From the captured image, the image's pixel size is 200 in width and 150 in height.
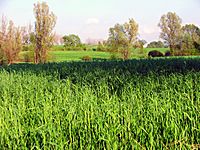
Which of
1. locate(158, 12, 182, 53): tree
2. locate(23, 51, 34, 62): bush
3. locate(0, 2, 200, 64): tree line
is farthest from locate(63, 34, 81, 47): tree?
locate(23, 51, 34, 62): bush

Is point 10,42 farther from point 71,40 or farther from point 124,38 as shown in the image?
point 71,40

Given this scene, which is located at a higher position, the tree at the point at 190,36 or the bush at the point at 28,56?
the tree at the point at 190,36

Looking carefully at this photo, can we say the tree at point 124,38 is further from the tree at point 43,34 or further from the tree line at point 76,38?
the tree at point 43,34

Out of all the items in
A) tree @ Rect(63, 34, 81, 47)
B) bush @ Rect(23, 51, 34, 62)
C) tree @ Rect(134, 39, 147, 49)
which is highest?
tree @ Rect(63, 34, 81, 47)

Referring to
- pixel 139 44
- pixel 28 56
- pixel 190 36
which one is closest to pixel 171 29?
pixel 190 36

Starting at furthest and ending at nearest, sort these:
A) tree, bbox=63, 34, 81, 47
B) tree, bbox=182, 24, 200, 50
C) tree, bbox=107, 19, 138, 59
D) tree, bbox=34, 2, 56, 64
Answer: tree, bbox=63, 34, 81, 47, tree, bbox=182, 24, 200, 50, tree, bbox=107, 19, 138, 59, tree, bbox=34, 2, 56, 64

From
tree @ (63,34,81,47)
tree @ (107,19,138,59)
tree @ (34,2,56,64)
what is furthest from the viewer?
tree @ (63,34,81,47)

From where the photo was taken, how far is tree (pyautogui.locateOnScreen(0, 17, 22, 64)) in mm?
31172

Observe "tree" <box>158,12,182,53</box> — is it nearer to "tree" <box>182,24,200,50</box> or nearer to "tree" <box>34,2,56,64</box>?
"tree" <box>182,24,200,50</box>

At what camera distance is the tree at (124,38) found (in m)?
40.5

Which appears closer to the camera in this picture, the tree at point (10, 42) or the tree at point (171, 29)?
the tree at point (10, 42)

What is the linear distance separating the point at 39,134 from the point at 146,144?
1.08 meters

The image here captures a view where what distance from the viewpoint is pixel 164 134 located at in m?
3.02

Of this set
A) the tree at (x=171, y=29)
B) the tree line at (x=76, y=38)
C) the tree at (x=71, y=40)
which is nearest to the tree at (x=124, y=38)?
the tree line at (x=76, y=38)
